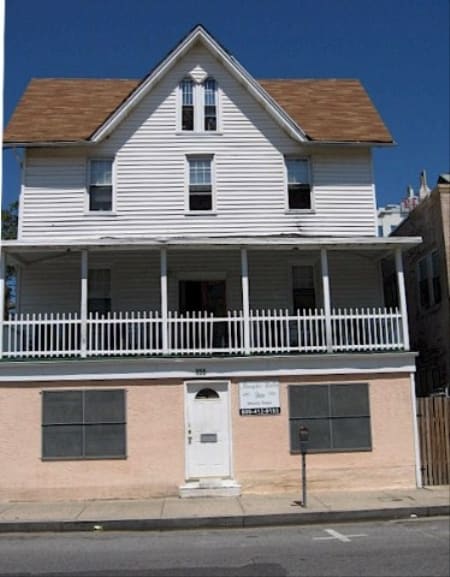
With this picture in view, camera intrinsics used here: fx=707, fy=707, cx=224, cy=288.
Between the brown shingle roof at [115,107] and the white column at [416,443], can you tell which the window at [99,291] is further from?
the white column at [416,443]

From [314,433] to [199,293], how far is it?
541 centimetres

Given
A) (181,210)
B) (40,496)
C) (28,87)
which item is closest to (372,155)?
(181,210)

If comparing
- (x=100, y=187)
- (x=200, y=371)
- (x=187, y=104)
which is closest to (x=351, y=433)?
(x=200, y=371)

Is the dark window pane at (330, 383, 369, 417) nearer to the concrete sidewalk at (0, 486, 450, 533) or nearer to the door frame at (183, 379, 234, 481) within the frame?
the concrete sidewalk at (0, 486, 450, 533)

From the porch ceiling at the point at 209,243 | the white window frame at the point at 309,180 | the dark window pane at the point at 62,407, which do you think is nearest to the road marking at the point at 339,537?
the dark window pane at the point at 62,407

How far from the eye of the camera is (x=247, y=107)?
18.4 m

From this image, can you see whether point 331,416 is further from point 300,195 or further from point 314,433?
point 300,195

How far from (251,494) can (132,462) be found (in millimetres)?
2510

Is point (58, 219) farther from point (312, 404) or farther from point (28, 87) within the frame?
point (312, 404)

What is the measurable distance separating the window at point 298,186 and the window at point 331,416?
528 centimetres

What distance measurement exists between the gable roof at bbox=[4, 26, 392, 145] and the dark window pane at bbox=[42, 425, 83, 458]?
7201 millimetres

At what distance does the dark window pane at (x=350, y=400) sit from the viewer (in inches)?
590

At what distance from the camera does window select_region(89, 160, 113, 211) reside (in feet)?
58.4

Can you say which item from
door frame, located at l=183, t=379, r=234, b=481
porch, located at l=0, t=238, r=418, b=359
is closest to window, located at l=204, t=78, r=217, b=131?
porch, located at l=0, t=238, r=418, b=359
